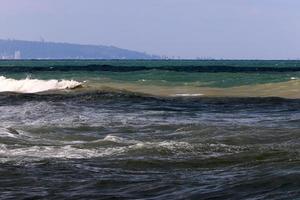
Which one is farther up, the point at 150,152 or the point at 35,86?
the point at 150,152

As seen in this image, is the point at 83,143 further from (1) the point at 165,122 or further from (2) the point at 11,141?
(1) the point at 165,122

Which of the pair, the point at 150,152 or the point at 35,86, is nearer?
the point at 150,152

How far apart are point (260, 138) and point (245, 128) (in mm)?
2090

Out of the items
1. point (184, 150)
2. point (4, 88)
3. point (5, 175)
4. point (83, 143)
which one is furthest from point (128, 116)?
point (4, 88)

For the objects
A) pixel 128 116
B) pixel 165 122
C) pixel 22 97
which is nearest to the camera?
pixel 165 122

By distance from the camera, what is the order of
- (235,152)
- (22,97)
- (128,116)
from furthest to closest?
1. (22,97)
2. (128,116)
3. (235,152)

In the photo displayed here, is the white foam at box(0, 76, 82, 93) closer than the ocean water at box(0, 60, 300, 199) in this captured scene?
No

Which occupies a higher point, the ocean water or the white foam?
the ocean water

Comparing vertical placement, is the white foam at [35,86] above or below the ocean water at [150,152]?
below

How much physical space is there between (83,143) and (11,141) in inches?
60.9

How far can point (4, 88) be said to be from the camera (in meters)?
47.3

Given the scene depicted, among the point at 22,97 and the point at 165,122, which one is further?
the point at 22,97

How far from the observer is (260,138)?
1573 cm

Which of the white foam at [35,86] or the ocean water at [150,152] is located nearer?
the ocean water at [150,152]
